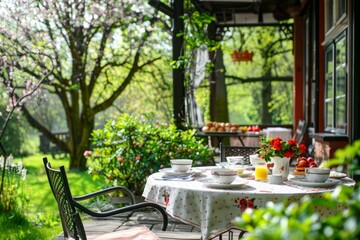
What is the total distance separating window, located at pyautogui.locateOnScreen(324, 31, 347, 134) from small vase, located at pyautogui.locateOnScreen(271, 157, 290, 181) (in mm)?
2496

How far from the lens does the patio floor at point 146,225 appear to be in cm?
379

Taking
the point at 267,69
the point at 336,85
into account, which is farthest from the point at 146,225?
the point at 267,69

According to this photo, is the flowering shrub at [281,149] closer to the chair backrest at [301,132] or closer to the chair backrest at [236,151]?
the chair backrest at [236,151]

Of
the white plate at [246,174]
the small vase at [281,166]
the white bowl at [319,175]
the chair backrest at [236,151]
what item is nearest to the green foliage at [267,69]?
the chair backrest at [236,151]

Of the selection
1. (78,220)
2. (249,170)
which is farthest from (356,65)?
(78,220)

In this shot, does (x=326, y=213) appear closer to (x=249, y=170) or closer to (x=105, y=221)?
(x=249, y=170)

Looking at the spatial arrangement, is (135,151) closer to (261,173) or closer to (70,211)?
(261,173)

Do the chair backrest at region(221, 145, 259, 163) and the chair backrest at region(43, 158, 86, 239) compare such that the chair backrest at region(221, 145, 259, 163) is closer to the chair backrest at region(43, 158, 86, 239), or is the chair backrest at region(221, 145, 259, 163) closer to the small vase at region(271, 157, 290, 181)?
the small vase at region(271, 157, 290, 181)

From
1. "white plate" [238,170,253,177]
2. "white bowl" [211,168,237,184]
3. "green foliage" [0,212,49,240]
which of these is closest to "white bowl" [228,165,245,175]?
"white plate" [238,170,253,177]

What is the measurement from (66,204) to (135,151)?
301cm

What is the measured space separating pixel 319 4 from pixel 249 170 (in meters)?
4.41

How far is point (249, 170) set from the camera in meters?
3.04

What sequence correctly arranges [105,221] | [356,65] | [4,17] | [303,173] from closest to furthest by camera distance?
1. [303,173]
2. [356,65]
3. [105,221]
4. [4,17]

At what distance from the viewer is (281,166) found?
2.68m
